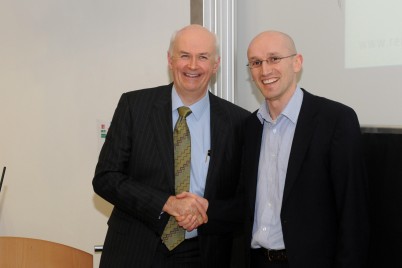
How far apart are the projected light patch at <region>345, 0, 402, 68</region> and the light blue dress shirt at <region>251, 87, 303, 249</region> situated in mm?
524

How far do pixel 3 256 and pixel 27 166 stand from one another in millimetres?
1288

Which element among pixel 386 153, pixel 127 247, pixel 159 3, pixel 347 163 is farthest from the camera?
pixel 159 3

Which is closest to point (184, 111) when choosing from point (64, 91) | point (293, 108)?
point (293, 108)

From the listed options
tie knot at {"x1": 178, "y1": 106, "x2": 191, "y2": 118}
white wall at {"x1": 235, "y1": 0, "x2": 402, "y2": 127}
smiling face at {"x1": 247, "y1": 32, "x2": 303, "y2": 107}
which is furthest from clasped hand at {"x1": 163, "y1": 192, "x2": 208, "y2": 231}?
white wall at {"x1": 235, "y1": 0, "x2": 402, "y2": 127}

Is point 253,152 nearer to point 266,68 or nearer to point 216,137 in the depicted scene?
point 216,137

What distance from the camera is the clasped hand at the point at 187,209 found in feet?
6.84

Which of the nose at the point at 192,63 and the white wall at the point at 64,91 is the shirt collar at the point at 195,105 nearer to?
→ the nose at the point at 192,63

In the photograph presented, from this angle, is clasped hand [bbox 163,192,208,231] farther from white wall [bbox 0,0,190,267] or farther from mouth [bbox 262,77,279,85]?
white wall [bbox 0,0,190,267]

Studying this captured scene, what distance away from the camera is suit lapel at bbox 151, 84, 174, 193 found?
2162mm

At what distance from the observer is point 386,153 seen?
6.67 ft

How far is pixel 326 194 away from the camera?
1.90m

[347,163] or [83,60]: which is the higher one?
[83,60]

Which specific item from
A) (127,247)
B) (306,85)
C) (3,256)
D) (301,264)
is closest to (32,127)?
(3,256)

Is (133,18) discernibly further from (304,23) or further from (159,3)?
(304,23)
